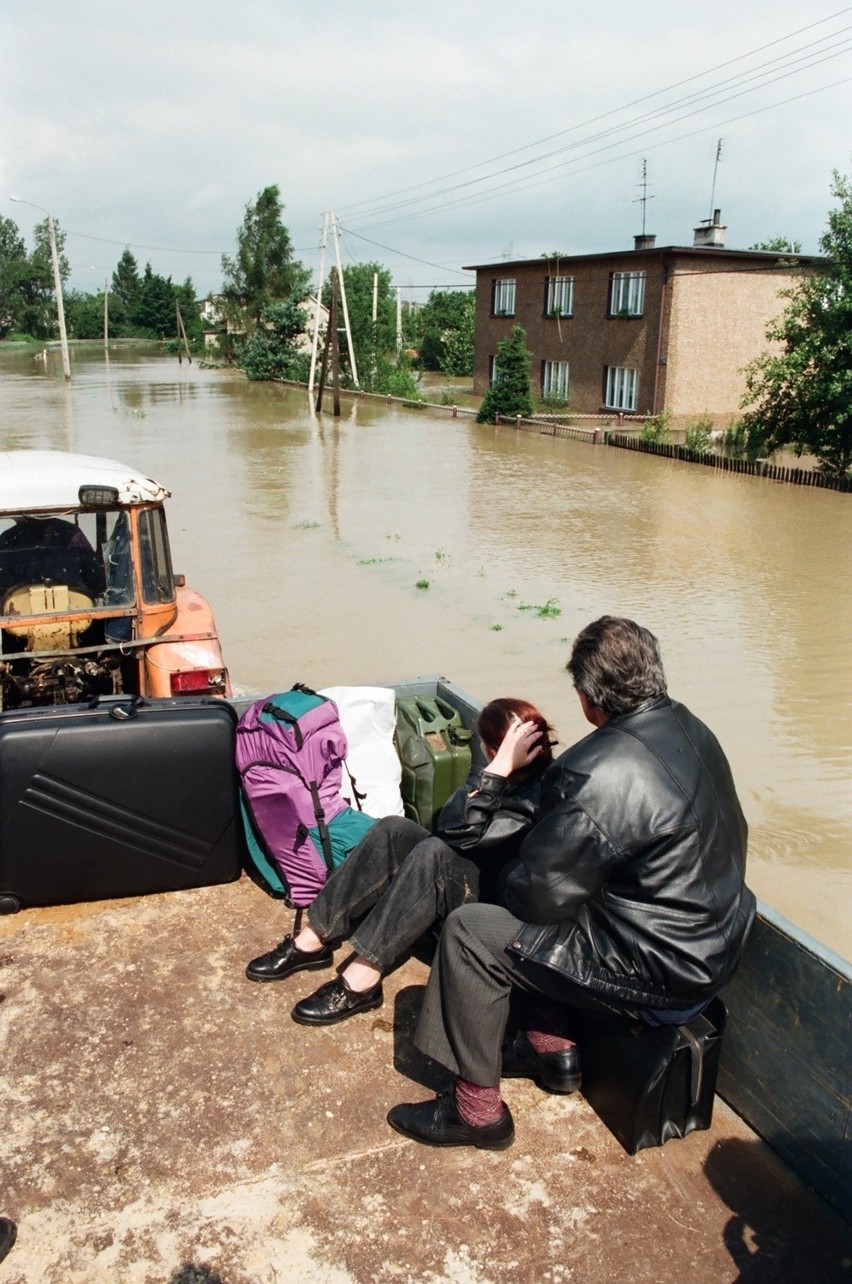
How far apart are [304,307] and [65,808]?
181 ft

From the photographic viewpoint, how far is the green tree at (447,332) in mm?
56812

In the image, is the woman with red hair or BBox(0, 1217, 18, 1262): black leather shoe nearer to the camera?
BBox(0, 1217, 18, 1262): black leather shoe

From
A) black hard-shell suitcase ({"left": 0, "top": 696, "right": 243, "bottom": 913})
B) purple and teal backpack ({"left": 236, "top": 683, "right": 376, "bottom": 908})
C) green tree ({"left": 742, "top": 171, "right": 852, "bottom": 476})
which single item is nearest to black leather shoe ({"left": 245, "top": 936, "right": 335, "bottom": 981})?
purple and teal backpack ({"left": 236, "top": 683, "right": 376, "bottom": 908})

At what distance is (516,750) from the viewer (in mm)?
3225

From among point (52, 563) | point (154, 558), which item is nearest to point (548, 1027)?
point (154, 558)

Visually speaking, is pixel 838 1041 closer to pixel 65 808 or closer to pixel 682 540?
pixel 65 808

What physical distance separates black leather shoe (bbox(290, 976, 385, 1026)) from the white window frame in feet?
121

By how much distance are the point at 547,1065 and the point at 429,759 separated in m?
1.51

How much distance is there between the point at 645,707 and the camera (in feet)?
8.91

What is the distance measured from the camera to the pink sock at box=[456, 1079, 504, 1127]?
280 centimetres

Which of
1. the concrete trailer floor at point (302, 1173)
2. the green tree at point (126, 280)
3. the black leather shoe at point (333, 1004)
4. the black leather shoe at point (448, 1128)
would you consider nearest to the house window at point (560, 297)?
the black leather shoe at point (333, 1004)

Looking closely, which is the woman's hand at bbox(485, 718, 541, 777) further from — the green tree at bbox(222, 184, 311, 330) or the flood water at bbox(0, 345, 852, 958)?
the green tree at bbox(222, 184, 311, 330)

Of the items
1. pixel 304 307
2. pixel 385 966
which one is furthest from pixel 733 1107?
pixel 304 307

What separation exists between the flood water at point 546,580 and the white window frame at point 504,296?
39.6 feet
